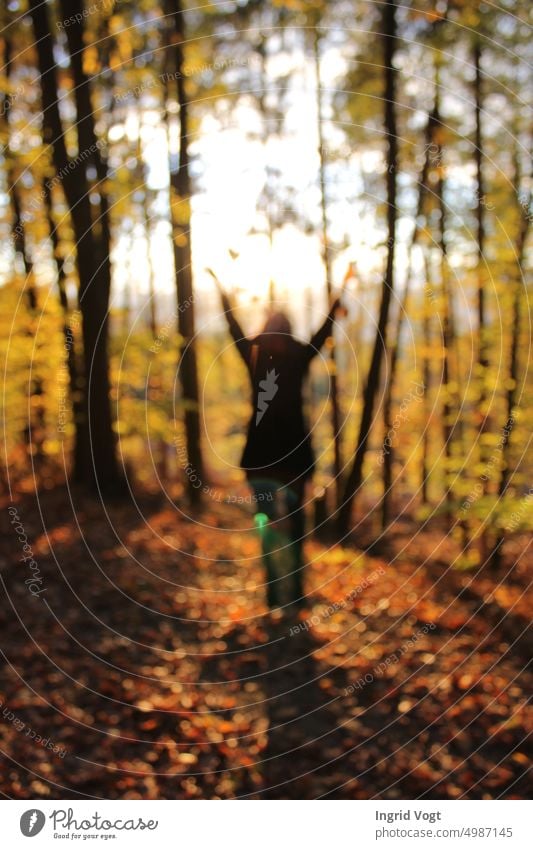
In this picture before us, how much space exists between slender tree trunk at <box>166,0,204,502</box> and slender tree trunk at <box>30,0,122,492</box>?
4.41ft

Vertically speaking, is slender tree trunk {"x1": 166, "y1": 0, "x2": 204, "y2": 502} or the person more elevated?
slender tree trunk {"x1": 166, "y1": 0, "x2": 204, "y2": 502}

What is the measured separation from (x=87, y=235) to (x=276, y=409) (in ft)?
21.9

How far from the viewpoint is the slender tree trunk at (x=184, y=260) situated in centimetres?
917

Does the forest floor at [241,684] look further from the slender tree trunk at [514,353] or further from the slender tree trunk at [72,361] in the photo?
the slender tree trunk at [72,361]

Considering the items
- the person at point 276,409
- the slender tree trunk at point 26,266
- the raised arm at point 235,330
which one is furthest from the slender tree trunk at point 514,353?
the slender tree trunk at point 26,266

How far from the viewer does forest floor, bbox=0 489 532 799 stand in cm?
481

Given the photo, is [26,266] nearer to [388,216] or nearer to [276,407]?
[388,216]

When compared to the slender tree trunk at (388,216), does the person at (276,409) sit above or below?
below

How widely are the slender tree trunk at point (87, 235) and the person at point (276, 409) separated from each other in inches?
170

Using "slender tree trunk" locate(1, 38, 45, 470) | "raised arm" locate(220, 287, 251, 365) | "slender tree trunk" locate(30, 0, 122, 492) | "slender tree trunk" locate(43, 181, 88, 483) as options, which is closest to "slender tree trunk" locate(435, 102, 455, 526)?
"raised arm" locate(220, 287, 251, 365)

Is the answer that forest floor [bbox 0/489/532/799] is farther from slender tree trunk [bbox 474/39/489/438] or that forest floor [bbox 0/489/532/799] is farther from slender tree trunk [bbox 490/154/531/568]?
slender tree trunk [bbox 474/39/489/438]

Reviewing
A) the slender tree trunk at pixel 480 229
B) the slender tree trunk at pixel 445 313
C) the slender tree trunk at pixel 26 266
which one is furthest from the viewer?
the slender tree trunk at pixel 26 266
